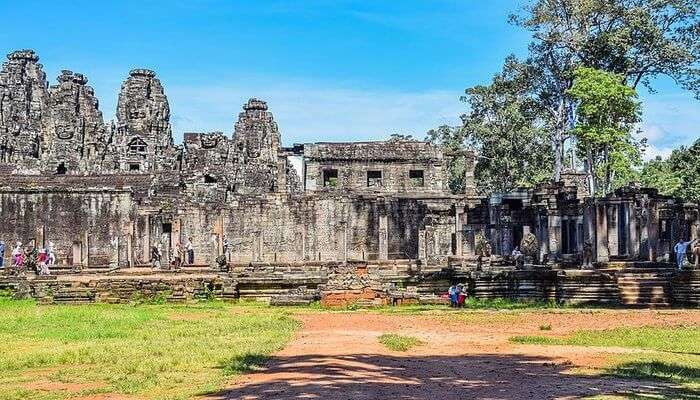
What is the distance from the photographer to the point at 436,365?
13453 millimetres

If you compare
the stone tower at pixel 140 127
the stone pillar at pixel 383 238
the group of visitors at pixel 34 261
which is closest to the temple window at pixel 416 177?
the stone pillar at pixel 383 238

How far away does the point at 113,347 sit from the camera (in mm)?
15859

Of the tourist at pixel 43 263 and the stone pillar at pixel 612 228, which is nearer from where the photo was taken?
the tourist at pixel 43 263

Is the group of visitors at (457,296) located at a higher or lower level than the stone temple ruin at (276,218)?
lower

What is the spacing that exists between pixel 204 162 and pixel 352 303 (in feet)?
91.3

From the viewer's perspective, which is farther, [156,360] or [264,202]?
[264,202]

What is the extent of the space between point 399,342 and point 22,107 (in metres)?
53.4

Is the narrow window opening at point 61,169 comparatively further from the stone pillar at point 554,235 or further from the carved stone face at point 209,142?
the stone pillar at point 554,235

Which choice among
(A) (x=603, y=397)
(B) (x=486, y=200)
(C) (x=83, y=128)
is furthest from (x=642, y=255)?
(C) (x=83, y=128)

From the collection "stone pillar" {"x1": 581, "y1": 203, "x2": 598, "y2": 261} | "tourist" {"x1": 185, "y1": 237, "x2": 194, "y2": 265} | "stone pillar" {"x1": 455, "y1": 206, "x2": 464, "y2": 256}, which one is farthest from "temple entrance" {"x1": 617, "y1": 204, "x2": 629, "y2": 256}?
"tourist" {"x1": 185, "y1": 237, "x2": 194, "y2": 265}

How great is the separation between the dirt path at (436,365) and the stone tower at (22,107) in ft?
153

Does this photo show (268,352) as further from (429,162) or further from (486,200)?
(429,162)

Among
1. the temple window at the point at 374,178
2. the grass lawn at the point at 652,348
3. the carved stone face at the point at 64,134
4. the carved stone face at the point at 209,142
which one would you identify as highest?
the carved stone face at the point at 64,134

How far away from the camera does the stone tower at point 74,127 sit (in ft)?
192
